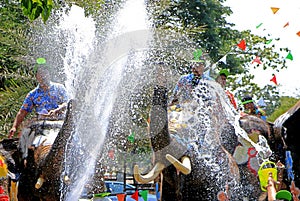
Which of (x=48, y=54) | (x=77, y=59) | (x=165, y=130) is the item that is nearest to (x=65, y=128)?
(x=165, y=130)

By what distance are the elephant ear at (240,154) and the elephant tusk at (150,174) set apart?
1.38 metres

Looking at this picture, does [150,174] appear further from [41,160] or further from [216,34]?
[216,34]

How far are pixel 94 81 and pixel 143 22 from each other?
1.74 meters

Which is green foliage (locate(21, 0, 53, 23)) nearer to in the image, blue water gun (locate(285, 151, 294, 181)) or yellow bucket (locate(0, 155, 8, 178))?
yellow bucket (locate(0, 155, 8, 178))

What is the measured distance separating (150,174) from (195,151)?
1.63ft

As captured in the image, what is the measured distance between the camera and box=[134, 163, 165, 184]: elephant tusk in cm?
422

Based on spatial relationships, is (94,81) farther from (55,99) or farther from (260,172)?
(260,172)

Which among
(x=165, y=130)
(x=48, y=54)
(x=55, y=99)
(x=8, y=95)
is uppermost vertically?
(x=165, y=130)

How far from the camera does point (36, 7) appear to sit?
3539 millimetres

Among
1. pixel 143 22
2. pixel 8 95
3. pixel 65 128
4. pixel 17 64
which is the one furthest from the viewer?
pixel 17 64

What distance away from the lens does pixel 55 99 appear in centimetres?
636

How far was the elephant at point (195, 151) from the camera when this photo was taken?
14.5ft

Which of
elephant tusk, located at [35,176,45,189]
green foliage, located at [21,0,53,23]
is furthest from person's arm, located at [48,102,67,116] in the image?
green foliage, located at [21,0,53,23]

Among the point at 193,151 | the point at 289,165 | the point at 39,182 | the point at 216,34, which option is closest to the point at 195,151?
the point at 193,151
